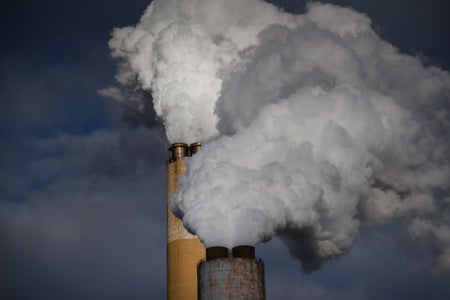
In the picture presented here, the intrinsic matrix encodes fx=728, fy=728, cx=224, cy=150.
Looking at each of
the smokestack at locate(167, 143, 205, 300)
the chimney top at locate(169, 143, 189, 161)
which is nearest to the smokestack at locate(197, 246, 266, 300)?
the smokestack at locate(167, 143, 205, 300)

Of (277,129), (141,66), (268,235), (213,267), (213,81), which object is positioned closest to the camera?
(213,267)

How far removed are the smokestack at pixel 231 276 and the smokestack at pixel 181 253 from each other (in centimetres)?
1115

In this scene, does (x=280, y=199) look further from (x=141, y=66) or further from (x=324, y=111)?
(x=141, y=66)

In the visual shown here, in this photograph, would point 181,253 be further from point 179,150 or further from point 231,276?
point 231,276

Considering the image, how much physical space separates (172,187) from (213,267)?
13540mm

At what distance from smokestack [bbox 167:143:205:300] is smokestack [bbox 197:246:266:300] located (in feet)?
36.6

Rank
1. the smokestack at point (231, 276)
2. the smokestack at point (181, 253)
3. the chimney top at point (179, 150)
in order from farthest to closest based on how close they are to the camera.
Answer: the chimney top at point (179, 150) < the smokestack at point (181, 253) < the smokestack at point (231, 276)

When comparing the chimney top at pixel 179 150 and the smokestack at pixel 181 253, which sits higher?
the chimney top at pixel 179 150

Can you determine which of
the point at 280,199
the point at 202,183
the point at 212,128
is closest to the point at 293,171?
the point at 280,199

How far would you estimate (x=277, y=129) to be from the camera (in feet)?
92.2

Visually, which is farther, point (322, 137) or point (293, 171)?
point (322, 137)

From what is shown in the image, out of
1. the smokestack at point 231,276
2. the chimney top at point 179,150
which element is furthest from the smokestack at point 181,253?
the smokestack at point 231,276

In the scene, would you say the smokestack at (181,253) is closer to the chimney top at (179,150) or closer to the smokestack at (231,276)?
the chimney top at (179,150)

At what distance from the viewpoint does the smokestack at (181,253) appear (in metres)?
34.1
